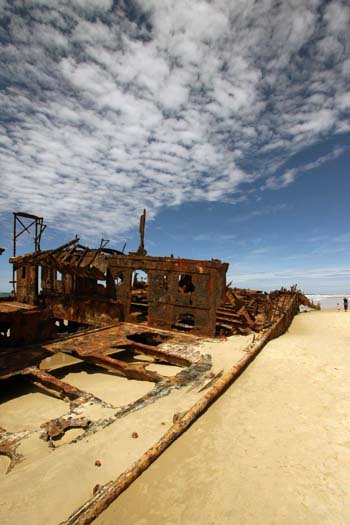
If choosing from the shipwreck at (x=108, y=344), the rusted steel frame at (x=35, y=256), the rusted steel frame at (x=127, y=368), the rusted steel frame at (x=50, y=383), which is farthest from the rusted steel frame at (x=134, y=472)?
the rusted steel frame at (x=35, y=256)

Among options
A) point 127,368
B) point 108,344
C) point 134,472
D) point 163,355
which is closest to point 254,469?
point 134,472

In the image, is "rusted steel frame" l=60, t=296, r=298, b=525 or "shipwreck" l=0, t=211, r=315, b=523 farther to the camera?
"shipwreck" l=0, t=211, r=315, b=523

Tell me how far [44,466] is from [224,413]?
7.70ft

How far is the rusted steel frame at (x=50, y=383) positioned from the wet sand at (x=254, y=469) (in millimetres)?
2402

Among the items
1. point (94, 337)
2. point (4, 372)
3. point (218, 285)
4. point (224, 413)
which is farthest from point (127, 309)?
point (224, 413)

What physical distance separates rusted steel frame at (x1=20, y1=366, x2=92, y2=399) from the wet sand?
7.88 feet

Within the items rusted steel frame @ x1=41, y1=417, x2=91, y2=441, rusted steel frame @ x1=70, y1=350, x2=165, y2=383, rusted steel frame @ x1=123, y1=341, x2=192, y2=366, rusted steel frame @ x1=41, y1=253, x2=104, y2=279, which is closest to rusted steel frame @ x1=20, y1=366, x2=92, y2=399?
rusted steel frame @ x1=41, y1=417, x2=91, y2=441

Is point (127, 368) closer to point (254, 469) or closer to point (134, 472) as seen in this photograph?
point (134, 472)

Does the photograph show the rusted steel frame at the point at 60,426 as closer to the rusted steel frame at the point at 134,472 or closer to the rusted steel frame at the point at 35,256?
the rusted steel frame at the point at 134,472

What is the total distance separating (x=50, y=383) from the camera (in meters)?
5.17

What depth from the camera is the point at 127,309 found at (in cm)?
1092

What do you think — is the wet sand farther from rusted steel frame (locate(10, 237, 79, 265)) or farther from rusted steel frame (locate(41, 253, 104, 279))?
rusted steel frame (locate(10, 237, 79, 265))

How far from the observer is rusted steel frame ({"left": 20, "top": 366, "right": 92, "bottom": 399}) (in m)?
4.88

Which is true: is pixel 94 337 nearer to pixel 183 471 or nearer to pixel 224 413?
pixel 224 413
